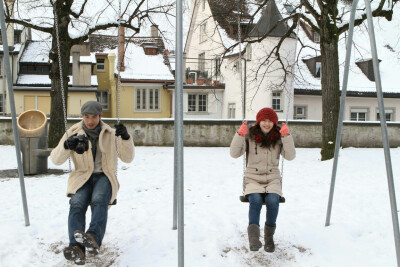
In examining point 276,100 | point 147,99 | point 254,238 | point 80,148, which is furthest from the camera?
point 147,99

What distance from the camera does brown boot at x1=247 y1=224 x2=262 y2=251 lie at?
3895 mm

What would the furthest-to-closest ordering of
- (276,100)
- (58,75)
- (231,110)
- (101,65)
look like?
(101,65), (231,110), (276,100), (58,75)

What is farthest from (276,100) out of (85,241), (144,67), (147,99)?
(85,241)

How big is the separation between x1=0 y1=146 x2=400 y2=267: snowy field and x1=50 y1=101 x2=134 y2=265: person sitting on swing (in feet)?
1.54

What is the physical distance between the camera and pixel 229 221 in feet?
17.3

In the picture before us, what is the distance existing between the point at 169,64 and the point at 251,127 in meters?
24.8

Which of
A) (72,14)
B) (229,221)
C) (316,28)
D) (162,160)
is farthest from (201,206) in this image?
(72,14)

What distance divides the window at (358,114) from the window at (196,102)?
350 inches

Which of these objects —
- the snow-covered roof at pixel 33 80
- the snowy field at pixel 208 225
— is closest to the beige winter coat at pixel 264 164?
the snowy field at pixel 208 225

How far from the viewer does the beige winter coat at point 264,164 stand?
163 inches

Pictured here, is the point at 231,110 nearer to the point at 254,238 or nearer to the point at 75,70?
the point at 75,70

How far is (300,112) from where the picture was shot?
81.8 feet

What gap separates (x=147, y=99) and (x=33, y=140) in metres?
18.9

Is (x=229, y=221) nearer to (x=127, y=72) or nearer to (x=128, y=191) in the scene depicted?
(x=128, y=191)
